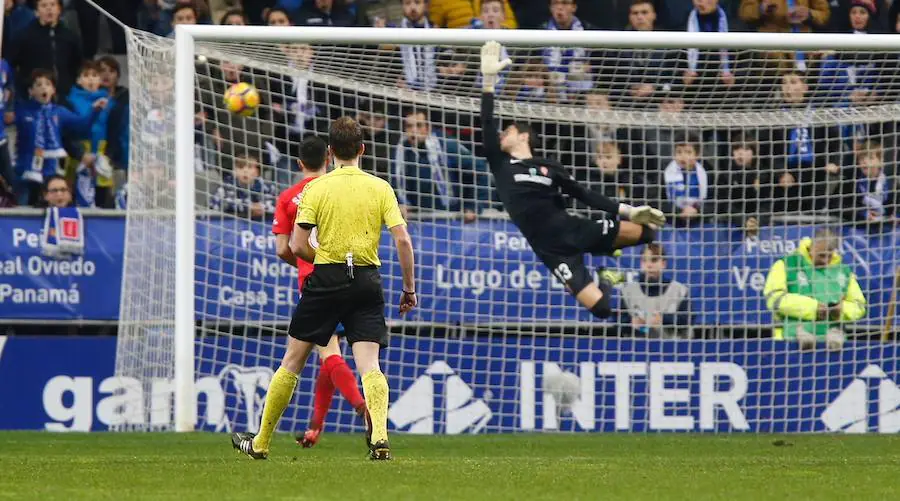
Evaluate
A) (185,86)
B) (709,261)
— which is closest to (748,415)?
(709,261)

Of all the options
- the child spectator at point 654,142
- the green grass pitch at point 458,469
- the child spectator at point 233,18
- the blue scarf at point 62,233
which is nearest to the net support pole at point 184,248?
the green grass pitch at point 458,469

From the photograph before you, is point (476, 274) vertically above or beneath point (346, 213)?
beneath

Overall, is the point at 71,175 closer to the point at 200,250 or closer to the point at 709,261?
the point at 200,250

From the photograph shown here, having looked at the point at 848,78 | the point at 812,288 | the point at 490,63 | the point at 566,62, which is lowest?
the point at 812,288

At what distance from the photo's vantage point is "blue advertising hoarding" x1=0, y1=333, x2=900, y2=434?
13.8m

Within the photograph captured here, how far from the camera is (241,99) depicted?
476 inches

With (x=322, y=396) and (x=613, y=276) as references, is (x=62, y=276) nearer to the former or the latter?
(x=322, y=396)

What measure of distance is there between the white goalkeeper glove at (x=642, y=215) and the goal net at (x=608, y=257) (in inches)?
93.8

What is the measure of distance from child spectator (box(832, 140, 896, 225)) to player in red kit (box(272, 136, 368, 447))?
5.50 metres

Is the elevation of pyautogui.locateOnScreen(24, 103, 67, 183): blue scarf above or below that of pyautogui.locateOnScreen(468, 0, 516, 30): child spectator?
below

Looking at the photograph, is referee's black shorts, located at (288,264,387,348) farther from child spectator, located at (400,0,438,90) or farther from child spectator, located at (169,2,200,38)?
child spectator, located at (169,2,200,38)

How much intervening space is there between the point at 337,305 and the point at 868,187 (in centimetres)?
691

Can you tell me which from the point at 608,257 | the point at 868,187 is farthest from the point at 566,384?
the point at 868,187

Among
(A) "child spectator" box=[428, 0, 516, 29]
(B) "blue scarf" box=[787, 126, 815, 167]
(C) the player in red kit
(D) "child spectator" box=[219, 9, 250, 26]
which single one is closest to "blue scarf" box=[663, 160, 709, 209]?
(B) "blue scarf" box=[787, 126, 815, 167]
